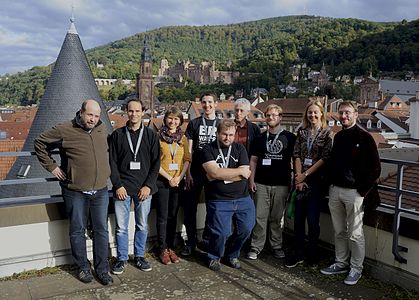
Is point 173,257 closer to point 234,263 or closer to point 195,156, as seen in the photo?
point 234,263

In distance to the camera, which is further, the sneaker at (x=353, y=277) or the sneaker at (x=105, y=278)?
the sneaker at (x=353, y=277)

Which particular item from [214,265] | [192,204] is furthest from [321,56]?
[214,265]

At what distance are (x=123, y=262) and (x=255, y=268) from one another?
1385 millimetres

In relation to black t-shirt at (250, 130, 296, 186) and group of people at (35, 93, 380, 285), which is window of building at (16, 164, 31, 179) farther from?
black t-shirt at (250, 130, 296, 186)

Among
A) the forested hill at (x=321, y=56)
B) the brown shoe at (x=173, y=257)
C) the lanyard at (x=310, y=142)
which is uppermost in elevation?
the forested hill at (x=321, y=56)

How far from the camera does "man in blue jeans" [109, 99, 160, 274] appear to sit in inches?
161

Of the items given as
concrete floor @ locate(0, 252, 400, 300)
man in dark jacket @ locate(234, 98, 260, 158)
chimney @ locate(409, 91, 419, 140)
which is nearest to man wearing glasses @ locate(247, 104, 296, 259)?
man in dark jacket @ locate(234, 98, 260, 158)

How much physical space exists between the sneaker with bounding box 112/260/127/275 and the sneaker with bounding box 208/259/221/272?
0.90 m

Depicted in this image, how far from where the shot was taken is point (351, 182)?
3.90m

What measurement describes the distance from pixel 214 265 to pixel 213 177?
94 centimetres

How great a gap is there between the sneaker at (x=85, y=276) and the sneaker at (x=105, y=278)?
0.28ft

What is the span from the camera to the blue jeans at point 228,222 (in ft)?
13.9

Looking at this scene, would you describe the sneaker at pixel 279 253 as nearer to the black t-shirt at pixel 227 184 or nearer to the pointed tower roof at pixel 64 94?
the black t-shirt at pixel 227 184

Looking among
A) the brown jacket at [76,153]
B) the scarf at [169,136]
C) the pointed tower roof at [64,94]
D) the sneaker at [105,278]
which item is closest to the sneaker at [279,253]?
the scarf at [169,136]
